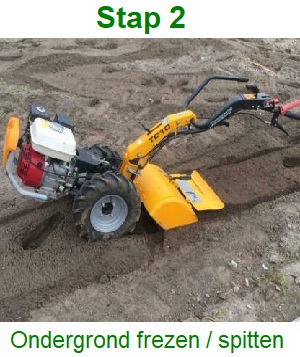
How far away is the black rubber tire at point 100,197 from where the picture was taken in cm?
593

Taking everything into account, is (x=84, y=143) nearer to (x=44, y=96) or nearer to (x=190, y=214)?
(x=44, y=96)

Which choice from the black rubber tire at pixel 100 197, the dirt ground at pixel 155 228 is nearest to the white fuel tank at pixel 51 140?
the black rubber tire at pixel 100 197

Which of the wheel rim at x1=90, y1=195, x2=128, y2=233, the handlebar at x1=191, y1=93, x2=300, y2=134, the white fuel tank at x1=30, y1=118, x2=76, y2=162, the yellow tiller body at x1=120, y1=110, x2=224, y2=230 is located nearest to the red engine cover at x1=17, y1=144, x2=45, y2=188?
the white fuel tank at x1=30, y1=118, x2=76, y2=162

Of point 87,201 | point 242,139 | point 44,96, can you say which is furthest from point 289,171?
point 44,96

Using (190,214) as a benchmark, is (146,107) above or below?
below

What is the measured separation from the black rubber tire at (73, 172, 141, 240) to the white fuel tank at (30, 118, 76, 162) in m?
0.40

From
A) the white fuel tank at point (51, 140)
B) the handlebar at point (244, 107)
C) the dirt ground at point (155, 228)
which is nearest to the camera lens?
the dirt ground at point (155, 228)

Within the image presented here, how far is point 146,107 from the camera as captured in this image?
30.7 ft

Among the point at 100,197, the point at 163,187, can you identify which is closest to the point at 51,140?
the point at 100,197

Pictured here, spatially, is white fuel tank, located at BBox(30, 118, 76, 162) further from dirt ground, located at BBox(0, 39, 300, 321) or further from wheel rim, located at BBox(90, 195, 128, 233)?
dirt ground, located at BBox(0, 39, 300, 321)

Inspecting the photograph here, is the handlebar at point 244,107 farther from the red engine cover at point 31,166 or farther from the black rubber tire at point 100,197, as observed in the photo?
the red engine cover at point 31,166

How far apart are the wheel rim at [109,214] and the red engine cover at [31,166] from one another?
Answer: 0.71 m

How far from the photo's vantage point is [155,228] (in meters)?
6.65

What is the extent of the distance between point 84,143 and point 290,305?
13.3 ft
